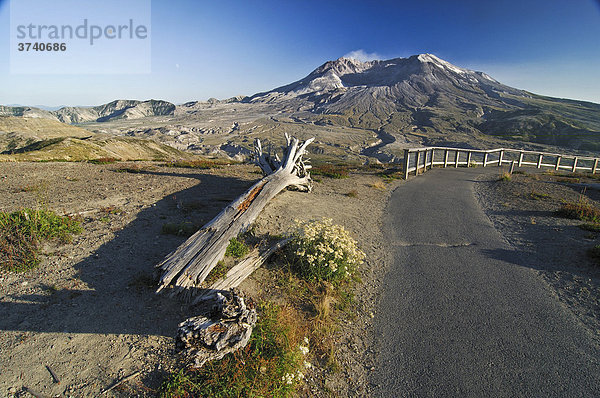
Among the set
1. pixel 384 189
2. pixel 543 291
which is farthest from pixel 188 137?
pixel 543 291

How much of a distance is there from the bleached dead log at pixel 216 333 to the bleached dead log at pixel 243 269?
55cm

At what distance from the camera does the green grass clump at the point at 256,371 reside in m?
3.20

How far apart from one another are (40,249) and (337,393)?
22.0 ft

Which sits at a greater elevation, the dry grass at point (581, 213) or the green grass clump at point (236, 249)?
the dry grass at point (581, 213)

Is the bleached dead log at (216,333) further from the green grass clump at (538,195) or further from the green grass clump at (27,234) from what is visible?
the green grass clump at (538,195)

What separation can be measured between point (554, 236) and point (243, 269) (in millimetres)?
8772

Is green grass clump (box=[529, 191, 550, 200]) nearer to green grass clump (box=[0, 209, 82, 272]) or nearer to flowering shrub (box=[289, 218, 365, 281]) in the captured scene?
flowering shrub (box=[289, 218, 365, 281])

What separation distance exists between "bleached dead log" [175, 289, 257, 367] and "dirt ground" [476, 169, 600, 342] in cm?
539

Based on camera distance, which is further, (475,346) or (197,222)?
(197,222)

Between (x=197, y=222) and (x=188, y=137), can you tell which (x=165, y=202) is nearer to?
(x=197, y=222)

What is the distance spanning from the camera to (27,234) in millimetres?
6051

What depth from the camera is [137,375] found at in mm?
3373

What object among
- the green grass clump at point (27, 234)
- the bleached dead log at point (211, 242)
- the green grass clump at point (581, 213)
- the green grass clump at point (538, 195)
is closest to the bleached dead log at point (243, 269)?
the bleached dead log at point (211, 242)

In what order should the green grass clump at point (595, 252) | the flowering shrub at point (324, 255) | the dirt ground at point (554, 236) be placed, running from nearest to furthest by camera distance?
the dirt ground at point (554, 236) < the flowering shrub at point (324, 255) < the green grass clump at point (595, 252)
